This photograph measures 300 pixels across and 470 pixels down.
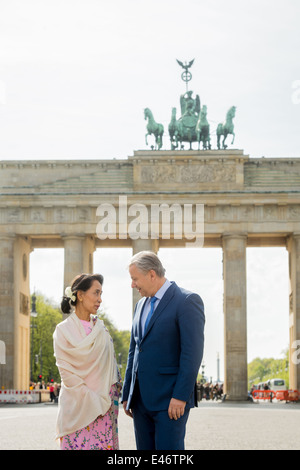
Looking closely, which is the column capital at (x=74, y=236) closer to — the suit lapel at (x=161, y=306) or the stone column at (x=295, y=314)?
the stone column at (x=295, y=314)

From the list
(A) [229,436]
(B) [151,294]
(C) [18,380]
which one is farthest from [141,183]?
(B) [151,294]

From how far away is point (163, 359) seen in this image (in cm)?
841

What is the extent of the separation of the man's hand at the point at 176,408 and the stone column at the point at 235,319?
4937cm

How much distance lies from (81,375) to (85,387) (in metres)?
0.11

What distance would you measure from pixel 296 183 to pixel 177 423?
51.8 m

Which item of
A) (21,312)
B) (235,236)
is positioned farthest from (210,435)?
(21,312)

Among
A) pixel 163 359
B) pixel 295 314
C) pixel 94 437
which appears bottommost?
pixel 94 437

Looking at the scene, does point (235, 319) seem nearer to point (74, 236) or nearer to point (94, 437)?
point (74, 236)

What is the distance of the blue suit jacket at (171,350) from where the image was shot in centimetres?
824

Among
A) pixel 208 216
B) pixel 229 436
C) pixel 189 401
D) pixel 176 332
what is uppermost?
pixel 208 216

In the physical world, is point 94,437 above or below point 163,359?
below

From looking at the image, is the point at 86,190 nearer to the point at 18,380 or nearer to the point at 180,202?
the point at 180,202

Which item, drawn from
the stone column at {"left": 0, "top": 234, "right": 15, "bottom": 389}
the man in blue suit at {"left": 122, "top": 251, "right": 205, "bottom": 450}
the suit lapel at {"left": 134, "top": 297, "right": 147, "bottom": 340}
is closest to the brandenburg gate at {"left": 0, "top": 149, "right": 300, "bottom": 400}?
the stone column at {"left": 0, "top": 234, "right": 15, "bottom": 389}
